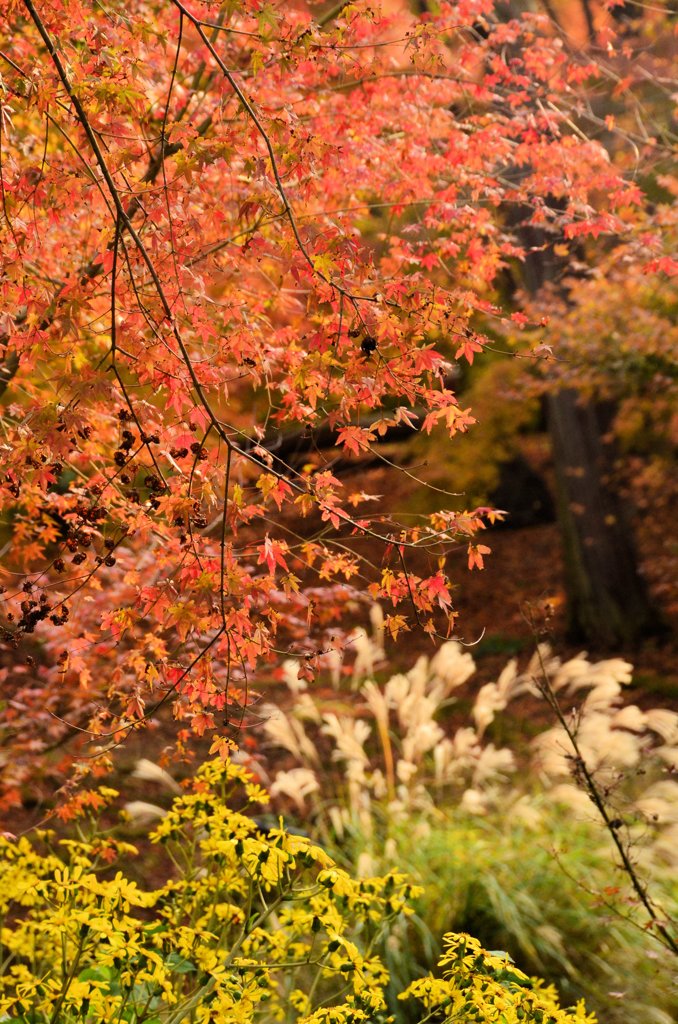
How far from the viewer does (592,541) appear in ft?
39.9

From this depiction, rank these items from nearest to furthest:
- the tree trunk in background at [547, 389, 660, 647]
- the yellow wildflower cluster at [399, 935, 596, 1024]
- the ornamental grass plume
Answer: the yellow wildflower cluster at [399, 935, 596, 1024] < the ornamental grass plume < the tree trunk in background at [547, 389, 660, 647]

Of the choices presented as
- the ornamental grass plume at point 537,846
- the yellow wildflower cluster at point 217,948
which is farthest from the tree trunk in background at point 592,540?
the yellow wildflower cluster at point 217,948

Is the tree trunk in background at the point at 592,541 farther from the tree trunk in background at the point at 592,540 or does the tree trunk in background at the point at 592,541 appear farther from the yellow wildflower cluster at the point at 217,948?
the yellow wildflower cluster at the point at 217,948

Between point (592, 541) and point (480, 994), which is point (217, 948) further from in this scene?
point (592, 541)

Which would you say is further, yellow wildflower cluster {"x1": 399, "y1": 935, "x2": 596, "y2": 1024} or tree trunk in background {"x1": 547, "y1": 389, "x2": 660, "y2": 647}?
tree trunk in background {"x1": 547, "y1": 389, "x2": 660, "y2": 647}

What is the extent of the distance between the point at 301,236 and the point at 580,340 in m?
6.64

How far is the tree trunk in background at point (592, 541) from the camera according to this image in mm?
12055

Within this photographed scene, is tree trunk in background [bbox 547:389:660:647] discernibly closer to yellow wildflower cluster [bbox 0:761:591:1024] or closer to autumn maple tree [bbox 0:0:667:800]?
autumn maple tree [bbox 0:0:667:800]

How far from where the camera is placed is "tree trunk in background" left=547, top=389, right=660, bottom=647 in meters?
12.1

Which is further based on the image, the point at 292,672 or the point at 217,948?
the point at 292,672

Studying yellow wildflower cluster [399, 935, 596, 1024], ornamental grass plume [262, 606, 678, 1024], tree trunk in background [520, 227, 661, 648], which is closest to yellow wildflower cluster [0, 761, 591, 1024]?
yellow wildflower cluster [399, 935, 596, 1024]

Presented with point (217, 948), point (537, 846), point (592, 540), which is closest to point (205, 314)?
point (217, 948)

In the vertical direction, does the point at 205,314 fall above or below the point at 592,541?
below

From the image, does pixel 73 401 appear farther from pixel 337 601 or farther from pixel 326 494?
pixel 337 601
